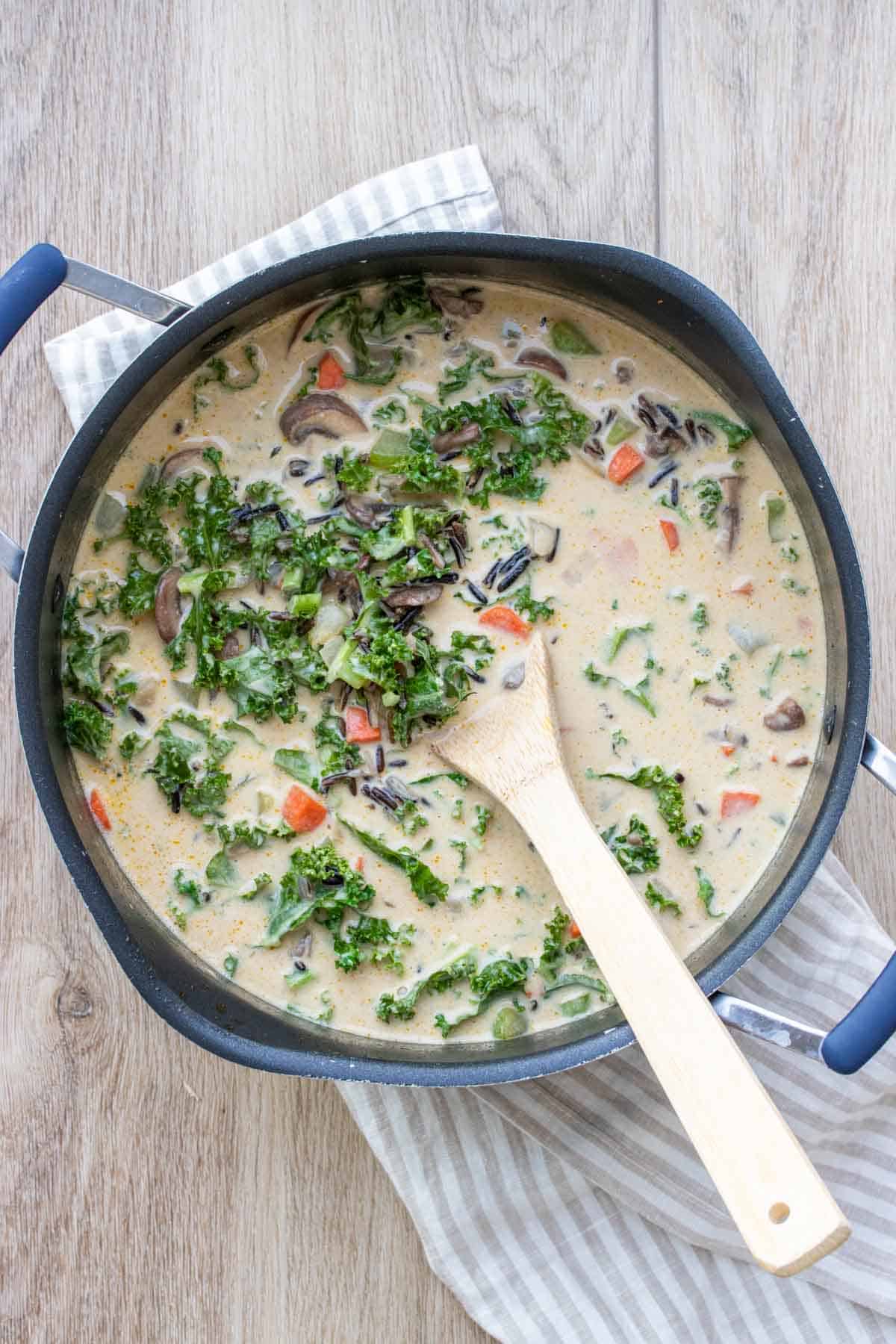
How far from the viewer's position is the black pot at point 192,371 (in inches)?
93.2

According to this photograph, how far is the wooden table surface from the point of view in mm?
2756

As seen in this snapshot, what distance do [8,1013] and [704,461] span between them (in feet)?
6.38

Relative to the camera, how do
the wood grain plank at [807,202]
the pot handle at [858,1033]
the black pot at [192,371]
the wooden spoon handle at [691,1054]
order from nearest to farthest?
the wooden spoon handle at [691,1054] → the pot handle at [858,1033] → the black pot at [192,371] → the wood grain plank at [807,202]

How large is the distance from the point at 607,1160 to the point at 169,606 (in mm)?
1499

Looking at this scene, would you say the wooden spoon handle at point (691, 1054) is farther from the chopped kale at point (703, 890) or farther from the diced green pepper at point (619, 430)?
the diced green pepper at point (619, 430)

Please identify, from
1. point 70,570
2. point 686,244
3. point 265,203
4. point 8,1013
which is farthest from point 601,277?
point 8,1013

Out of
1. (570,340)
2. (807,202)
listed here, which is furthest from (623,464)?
(807,202)

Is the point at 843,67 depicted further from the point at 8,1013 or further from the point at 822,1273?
the point at 8,1013

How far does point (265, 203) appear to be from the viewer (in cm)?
277

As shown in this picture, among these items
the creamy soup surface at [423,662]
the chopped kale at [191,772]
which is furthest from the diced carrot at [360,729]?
the chopped kale at [191,772]

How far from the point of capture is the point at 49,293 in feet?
7.53

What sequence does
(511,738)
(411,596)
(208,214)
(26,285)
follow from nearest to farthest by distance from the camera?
(26,285) < (511,738) < (411,596) < (208,214)

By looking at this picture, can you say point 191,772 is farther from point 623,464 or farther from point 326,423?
point 623,464

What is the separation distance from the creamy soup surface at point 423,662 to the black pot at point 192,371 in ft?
0.16
